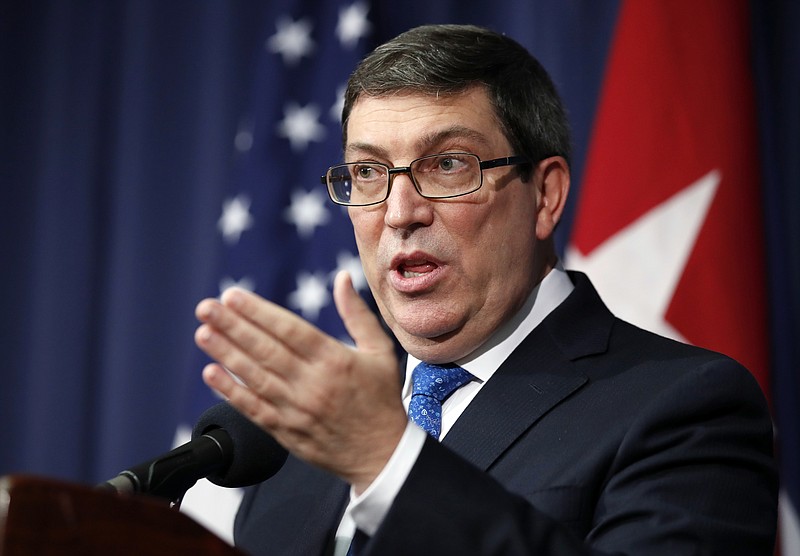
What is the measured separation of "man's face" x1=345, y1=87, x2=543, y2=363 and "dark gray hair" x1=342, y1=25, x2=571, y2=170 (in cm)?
3

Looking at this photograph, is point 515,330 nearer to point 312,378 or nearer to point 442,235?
point 442,235

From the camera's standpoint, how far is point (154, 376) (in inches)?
147

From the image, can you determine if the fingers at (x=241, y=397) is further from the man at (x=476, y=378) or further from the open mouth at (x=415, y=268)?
the open mouth at (x=415, y=268)

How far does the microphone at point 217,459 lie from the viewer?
4.33 ft

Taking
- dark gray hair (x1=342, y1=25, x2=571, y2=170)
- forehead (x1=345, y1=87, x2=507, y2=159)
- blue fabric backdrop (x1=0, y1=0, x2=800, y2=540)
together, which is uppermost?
dark gray hair (x1=342, y1=25, x2=571, y2=170)

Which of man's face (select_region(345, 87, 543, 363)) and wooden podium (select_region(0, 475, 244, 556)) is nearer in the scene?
wooden podium (select_region(0, 475, 244, 556))

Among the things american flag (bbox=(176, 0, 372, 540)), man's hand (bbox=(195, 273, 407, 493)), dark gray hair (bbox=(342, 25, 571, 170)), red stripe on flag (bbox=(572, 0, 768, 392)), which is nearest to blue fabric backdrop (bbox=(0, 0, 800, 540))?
american flag (bbox=(176, 0, 372, 540))

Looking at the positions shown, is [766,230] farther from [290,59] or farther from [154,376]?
[154,376]

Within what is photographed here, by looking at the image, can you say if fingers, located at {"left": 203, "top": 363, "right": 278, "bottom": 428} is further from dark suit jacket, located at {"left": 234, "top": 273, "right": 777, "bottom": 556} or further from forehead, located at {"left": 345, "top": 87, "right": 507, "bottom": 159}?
forehead, located at {"left": 345, "top": 87, "right": 507, "bottom": 159}

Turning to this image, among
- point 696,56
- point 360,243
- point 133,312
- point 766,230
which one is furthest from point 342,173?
point 133,312

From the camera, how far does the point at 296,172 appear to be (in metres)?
3.20

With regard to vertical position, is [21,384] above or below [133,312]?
below

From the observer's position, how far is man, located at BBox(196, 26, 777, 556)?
120 cm

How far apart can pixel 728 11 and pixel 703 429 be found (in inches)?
60.2
